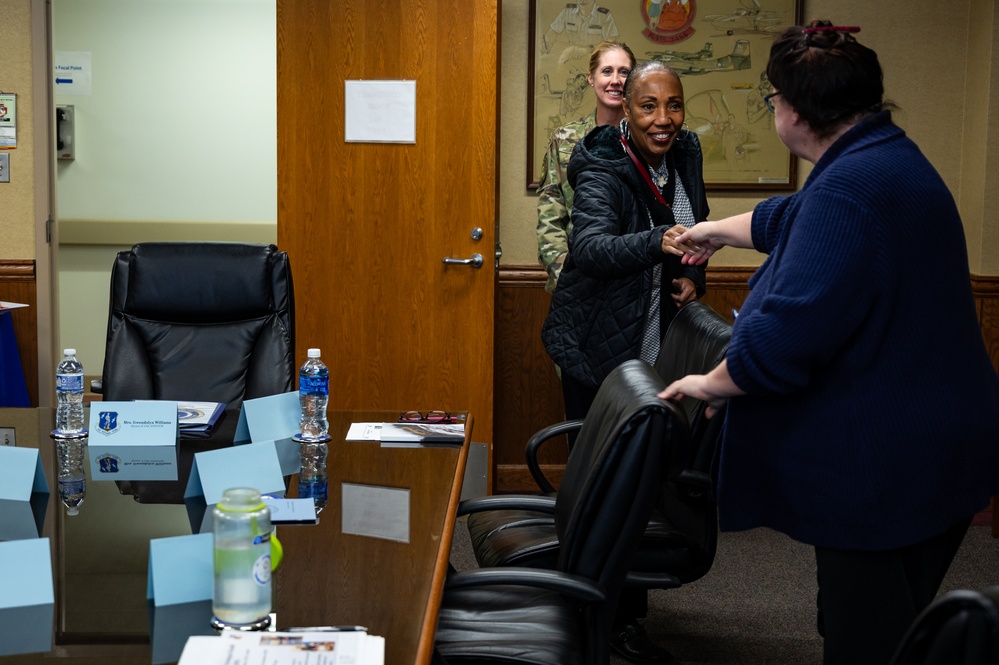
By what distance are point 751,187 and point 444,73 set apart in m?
1.29

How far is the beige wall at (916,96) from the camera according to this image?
13.5 feet

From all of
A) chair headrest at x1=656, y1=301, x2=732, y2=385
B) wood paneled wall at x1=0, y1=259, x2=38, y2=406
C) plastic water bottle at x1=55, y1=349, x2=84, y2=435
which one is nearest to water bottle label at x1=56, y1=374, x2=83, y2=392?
plastic water bottle at x1=55, y1=349, x2=84, y2=435

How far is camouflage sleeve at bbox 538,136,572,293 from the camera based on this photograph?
11.8 ft

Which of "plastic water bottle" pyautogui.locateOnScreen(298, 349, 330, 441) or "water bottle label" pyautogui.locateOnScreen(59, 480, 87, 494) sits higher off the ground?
"plastic water bottle" pyautogui.locateOnScreen(298, 349, 330, 441)

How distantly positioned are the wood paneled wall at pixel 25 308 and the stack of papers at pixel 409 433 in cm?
221

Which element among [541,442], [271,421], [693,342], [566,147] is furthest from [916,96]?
[271,421]

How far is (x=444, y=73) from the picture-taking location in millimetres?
3938

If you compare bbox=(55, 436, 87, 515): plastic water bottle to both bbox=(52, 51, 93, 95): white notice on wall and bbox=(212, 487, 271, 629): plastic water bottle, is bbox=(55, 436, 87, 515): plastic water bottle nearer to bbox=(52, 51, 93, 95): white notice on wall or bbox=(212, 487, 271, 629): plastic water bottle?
bbox=(212, 487, 271, 629): plastic water bottle

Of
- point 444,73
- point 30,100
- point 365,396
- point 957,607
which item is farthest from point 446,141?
point 957,607

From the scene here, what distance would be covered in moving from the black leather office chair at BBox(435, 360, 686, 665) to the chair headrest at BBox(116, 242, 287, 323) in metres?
1.37

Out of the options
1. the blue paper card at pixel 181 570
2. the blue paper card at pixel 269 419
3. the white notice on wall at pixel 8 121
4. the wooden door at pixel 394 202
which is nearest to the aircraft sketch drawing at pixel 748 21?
the wooden door at pixel 394 202

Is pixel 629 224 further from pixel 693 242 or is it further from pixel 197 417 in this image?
pixel 197 417

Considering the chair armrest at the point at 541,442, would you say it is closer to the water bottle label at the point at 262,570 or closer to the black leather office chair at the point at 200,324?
the black leather office chair at the point at 200,324

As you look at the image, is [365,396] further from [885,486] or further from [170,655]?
[170,655]
